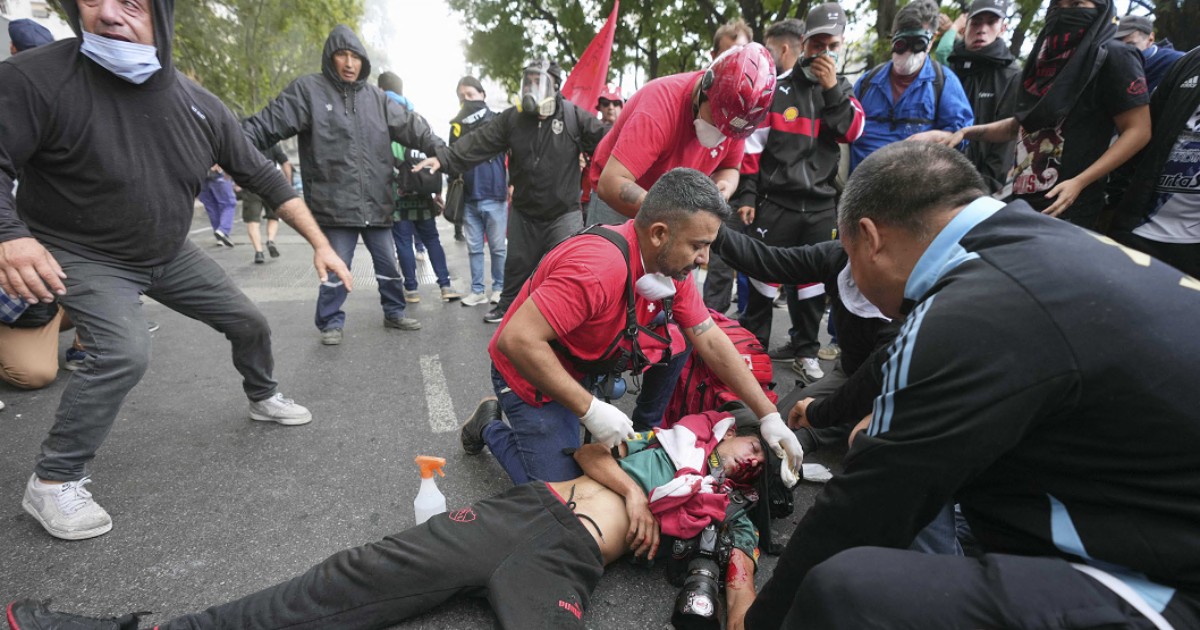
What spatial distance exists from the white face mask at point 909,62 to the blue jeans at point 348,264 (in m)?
3.65

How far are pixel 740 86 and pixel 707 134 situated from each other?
0.30 meters

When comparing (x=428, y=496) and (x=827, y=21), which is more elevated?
(x=827, y=21)

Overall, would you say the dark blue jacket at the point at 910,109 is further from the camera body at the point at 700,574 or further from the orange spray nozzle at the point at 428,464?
the orange spray nozzle at the point at 428,464

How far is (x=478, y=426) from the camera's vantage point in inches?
99.4

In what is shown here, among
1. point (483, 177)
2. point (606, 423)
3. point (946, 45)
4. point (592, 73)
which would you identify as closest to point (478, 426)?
point (606, 423)

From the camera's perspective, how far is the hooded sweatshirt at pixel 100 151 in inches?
72.9

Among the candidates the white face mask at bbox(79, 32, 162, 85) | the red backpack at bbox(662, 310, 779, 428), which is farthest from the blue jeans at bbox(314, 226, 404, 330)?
the red backpack at bbox(662, 310, 779, 428)

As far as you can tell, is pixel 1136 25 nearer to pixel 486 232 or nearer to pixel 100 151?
pixel 486 232

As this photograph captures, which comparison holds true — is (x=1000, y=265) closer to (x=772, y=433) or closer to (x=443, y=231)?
(x=772, y=433)

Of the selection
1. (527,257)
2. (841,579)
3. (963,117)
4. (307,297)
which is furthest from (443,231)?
(841,579)

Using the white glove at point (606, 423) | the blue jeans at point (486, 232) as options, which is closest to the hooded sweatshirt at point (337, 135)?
the blue jeans at point (486, 232)

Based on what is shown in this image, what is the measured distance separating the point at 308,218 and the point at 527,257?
1.86 m

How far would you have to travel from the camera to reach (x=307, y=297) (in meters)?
5.32

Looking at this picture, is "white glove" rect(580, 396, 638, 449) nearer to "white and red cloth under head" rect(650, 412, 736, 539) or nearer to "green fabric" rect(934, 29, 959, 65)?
"white and red cloth under head" rect(650, 412, 736, 539)
